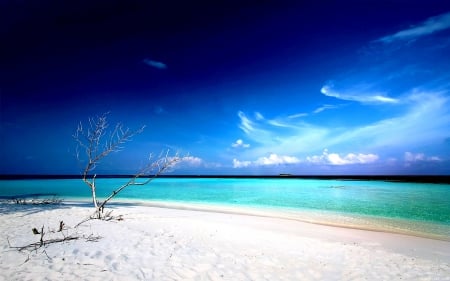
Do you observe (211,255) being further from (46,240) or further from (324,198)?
(324,198)

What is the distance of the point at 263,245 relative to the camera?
746 cm

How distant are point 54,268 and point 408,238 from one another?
10894 mm

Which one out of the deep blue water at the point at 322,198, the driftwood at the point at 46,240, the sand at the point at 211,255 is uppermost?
the driftwood at the point at 46,240

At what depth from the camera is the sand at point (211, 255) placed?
496 centimetres

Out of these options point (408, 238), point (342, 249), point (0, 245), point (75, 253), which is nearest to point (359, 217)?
point (408, 238)

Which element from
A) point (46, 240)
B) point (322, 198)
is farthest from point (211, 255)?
point (322, 198)

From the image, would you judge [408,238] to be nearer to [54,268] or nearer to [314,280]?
[314,280]

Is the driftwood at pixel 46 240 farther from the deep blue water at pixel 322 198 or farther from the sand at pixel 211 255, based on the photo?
the deep blue water at pixel 322 198

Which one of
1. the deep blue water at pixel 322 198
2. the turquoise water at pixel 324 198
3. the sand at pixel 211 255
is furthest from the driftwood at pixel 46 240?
the deep blue water at pixel 322 198

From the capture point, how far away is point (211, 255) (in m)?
6.21

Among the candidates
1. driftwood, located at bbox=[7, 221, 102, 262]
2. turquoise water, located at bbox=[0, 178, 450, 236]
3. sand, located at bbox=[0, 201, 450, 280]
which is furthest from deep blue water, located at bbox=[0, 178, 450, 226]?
driftwood, located at bbox=[7, 221, 102, 262]

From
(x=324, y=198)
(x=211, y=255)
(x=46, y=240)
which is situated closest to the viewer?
(x=211, y=255)

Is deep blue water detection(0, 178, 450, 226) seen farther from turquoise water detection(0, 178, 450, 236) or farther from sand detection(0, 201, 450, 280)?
sand detection(0, 201, 450, 280)

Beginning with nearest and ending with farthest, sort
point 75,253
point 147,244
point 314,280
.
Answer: point 314,280
point 75,253
point 147,244
